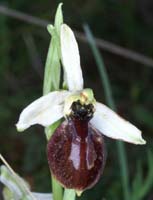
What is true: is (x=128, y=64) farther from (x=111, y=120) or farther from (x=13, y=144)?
(x=111, y=120)

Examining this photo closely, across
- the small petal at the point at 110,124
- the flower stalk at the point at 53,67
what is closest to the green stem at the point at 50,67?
the flower stalk at the point at 53,67

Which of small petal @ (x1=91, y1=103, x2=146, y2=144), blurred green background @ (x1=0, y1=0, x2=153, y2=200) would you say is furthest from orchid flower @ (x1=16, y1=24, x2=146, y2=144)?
blurred green background @ (x1=0, y1=0, x2=153, y2=200)

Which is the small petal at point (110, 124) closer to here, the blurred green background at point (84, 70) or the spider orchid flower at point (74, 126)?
the spider orchid flower at point (74, 126)

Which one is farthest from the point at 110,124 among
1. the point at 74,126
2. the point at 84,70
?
the point at 84,70

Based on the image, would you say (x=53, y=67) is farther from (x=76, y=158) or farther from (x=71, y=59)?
(x=76, y=158)

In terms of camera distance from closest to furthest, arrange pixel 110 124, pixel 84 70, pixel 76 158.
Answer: pixel 76 158, pixel 110 124, pixel 84 70

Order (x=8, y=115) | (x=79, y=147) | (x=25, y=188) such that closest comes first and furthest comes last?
(x=79, y=147)
(x=25, y=188)
(x=8, y=115)

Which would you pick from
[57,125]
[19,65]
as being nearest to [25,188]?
[57,125]
